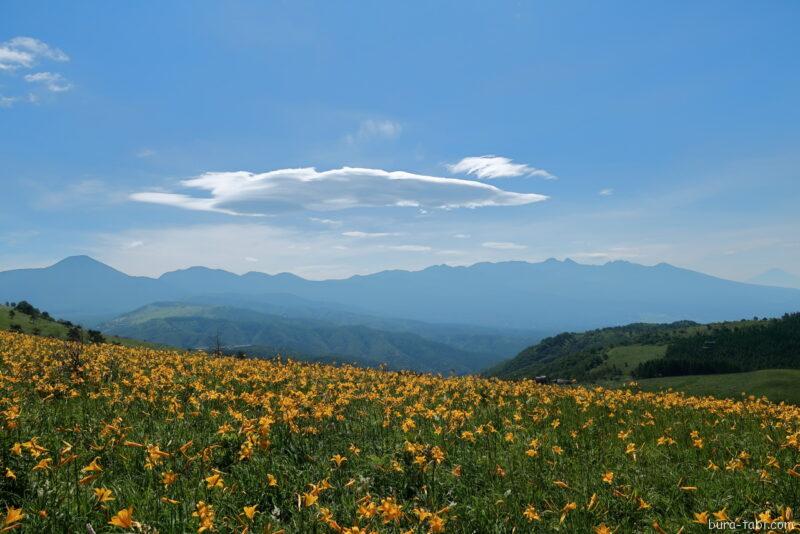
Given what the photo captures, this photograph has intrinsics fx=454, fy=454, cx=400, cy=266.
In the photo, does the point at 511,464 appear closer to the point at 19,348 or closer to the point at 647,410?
the point at 647,410

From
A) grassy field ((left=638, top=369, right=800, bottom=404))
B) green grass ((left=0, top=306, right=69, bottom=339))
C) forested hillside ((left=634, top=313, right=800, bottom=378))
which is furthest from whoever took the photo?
forested hillside ((left=634, top=313, right=800, bottom=378))

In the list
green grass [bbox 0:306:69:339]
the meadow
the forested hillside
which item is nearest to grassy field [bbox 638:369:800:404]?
the meadow

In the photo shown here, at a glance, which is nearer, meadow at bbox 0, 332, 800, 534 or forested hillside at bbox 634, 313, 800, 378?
meadow at bbox 0, 332, 800, 534

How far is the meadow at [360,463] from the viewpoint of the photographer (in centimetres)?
460

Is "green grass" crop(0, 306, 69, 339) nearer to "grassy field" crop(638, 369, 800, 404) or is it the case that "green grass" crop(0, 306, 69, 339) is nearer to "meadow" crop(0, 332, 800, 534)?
"meadow" crop(0, 332, 800, 534)

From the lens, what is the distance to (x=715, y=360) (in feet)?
559

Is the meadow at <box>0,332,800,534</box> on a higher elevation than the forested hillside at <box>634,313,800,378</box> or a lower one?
higher

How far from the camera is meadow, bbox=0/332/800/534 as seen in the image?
15.1 ft

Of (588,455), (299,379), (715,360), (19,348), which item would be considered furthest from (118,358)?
(715,360)

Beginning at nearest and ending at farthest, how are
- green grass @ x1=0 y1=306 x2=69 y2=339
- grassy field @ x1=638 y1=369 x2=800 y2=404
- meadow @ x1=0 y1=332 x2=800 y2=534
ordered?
1. meadow @ x1=0 y1=332 x2=800 y2=534
2. grassy field @ x1=638 y1=369 x2=800 y2=404
3. green grass @ x1=0 y1=306 x2=69 y2=339

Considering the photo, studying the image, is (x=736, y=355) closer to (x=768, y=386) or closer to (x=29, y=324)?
(x=768, y=386)

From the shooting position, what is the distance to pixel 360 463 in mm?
6328

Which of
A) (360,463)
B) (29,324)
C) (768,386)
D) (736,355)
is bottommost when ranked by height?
(736,355)

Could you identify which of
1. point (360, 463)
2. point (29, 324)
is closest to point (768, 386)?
point (360, 463)
